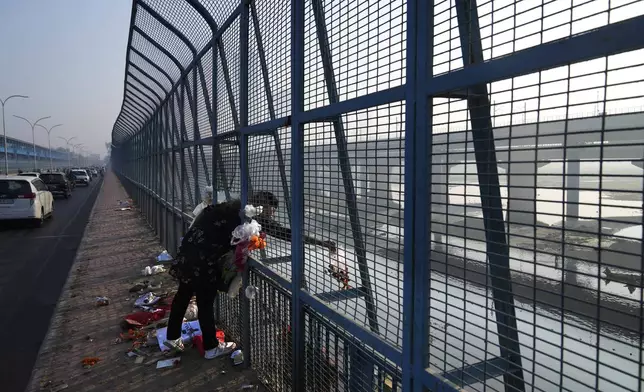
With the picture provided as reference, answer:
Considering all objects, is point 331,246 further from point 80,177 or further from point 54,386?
point 80,177

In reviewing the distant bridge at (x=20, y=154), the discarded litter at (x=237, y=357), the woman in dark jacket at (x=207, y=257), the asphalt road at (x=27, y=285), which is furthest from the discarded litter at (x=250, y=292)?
the distant bridge at (x=20, y=154)

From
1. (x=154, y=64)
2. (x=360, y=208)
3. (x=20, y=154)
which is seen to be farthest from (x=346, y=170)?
(x=20, y=154)

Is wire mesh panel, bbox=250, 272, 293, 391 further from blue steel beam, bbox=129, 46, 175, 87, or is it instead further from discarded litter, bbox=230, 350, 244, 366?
blue steel beam, bbox=129, 46, 175, 87

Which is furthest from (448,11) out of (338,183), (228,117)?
(228,117)

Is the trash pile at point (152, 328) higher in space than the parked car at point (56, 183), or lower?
lower

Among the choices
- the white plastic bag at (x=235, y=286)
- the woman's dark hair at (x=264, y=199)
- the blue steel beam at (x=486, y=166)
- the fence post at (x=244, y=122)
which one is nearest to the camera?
the blue steel beam at (x=486, y=166)

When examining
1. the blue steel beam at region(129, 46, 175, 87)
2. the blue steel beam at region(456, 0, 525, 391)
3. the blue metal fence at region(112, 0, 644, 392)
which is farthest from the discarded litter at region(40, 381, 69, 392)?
the blue steel beam at region(129, 46, 175, 87)

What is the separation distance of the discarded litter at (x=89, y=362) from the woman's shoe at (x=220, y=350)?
113cm

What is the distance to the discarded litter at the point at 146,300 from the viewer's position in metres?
6.21

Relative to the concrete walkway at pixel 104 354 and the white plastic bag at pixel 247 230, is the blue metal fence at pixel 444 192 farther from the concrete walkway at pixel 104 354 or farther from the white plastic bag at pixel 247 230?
the concrete walkway at pixel 104 354

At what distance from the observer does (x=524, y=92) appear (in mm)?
1334

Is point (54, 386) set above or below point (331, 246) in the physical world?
below

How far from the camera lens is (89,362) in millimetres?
4492

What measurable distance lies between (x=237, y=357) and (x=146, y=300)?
99.7 inches
